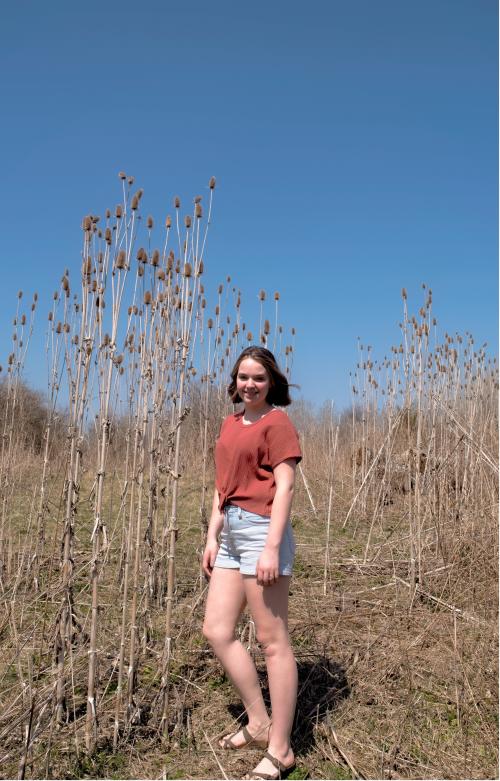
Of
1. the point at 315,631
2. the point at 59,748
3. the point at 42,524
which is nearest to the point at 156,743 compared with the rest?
the point at 59,748

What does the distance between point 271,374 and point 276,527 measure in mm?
551

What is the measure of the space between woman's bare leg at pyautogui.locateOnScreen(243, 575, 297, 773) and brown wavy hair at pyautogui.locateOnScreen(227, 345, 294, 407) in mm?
631

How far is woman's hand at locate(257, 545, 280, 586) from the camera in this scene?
2.07 meters

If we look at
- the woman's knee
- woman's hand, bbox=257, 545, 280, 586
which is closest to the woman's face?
woman's hand, bbox=257, 545, 280, 586

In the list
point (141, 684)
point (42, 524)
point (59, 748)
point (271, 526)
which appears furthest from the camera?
point (42, 524)

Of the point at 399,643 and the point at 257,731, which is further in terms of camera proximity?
the point at 399,643

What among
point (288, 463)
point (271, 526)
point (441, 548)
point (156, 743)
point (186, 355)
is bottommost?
point (156, 743)

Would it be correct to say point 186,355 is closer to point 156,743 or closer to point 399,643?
point 156,743

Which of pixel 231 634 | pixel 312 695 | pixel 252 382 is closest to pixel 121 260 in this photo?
pixel 252 382

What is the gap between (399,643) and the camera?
3273 millimetres

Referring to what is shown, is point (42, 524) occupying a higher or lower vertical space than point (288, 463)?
lower

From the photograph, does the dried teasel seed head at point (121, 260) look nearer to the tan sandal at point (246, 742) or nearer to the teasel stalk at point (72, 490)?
the teasel stalk at point (72, 490)

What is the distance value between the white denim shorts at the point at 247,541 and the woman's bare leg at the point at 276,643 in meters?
0.05

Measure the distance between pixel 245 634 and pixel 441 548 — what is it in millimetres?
1390
